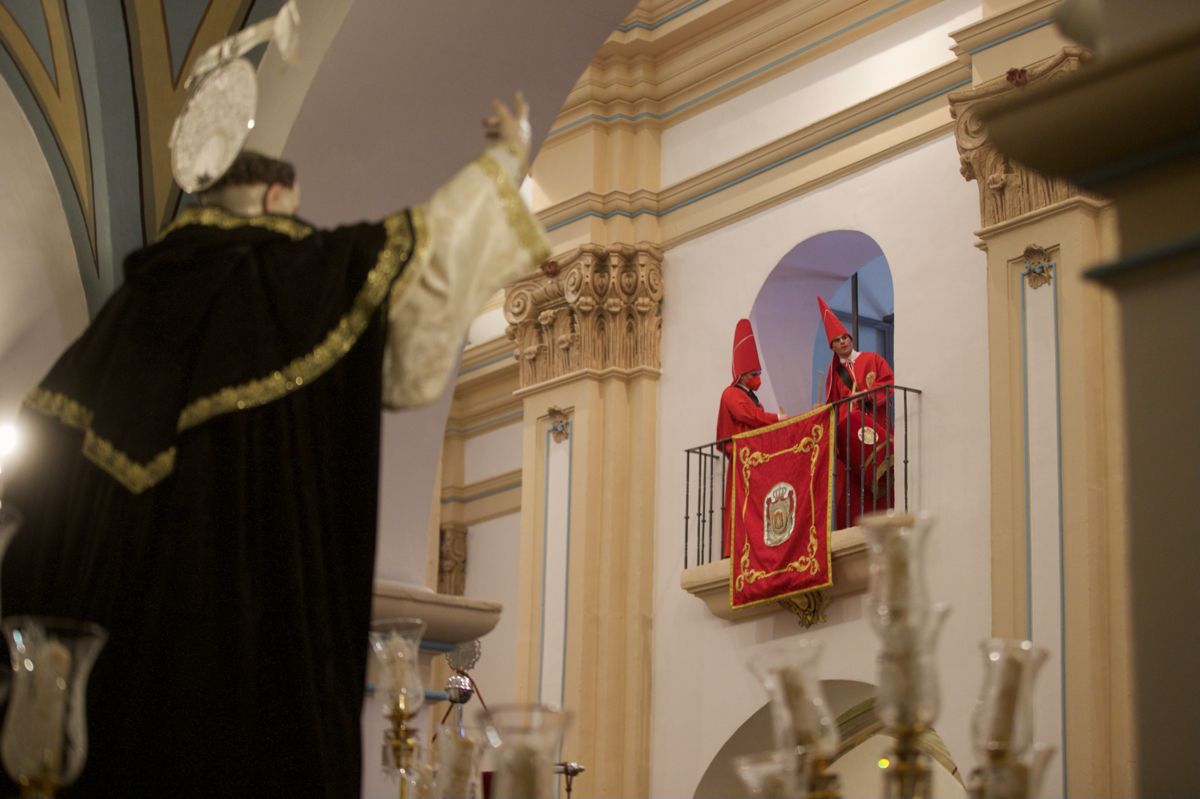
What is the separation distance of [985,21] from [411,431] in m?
5.33

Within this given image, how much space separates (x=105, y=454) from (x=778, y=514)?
308 inches

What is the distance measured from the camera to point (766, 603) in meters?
11.1

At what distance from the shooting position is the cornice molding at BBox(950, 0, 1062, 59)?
9984 millimetres

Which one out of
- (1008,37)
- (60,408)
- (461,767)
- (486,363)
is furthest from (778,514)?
(60,408)

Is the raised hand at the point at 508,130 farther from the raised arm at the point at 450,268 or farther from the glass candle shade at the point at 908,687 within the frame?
the glass candle shade at the point at 908,687

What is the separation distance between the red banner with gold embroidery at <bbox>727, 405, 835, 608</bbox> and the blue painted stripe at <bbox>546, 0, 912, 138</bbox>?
225 cm

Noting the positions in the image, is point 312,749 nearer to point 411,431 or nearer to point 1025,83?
point 411,431

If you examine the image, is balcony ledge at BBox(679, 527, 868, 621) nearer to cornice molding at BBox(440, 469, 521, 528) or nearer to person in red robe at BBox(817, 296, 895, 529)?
person in red robe at BBox(817, 296, 895, 529)

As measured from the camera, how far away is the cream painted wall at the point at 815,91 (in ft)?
36.7

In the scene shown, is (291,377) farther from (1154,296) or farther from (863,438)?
(863,438)

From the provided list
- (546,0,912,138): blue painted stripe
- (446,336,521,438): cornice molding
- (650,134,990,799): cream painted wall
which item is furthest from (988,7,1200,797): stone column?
(446,336,521,438): cornice molding

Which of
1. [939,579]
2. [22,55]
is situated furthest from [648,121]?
[22,55]

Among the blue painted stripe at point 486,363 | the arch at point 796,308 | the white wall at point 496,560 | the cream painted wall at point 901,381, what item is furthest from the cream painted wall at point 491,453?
the arch at point 796,308

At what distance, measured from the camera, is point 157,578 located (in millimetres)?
3406
